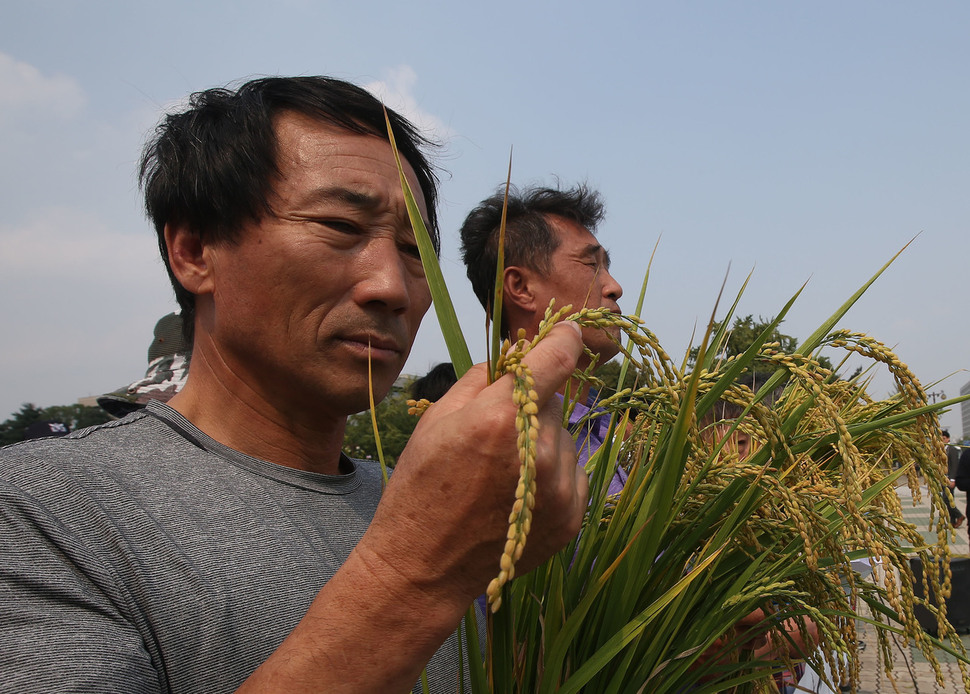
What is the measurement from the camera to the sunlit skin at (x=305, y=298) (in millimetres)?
1501

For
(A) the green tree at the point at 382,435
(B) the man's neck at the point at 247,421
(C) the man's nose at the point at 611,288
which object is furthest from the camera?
(A) the green tree at the point at 382,435

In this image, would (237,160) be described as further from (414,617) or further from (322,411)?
(414,617)

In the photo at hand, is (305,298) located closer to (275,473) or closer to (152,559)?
(275,473)

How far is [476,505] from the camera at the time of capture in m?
0.86

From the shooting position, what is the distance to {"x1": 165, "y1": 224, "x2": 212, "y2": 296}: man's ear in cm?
163

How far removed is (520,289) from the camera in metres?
3.16

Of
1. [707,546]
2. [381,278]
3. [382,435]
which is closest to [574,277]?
[381,278]

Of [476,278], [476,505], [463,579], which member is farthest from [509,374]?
[476,278]

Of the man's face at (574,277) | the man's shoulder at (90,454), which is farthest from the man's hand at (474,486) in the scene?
the man's face at (574,277)

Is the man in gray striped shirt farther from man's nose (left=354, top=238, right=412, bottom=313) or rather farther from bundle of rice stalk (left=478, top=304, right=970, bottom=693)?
bundle of rice stalk (left=478, top=304, right=970, bottom=693)

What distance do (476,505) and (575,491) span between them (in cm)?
14

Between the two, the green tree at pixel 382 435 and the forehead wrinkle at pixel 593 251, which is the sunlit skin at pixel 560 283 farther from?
the green tree at pixel 382 435

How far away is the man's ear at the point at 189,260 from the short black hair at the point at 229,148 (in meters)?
0.03

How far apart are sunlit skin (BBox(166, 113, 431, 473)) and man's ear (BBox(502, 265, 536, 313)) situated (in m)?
1.51
